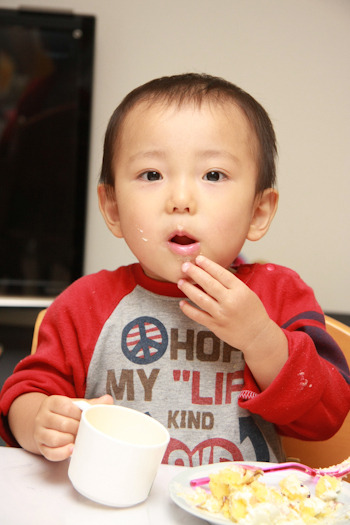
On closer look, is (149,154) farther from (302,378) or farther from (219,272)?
(302,378)

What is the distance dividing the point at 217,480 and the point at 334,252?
2.57 meters

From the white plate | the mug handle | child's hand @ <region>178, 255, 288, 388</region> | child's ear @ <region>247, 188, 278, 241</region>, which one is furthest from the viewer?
child's ear @ <region>247, 188, 278, 241</region>

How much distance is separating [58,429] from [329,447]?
598mm

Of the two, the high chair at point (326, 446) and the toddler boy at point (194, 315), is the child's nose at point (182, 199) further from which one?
the high chair at point (326, 446)

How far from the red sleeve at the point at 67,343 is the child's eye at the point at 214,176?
252 mm

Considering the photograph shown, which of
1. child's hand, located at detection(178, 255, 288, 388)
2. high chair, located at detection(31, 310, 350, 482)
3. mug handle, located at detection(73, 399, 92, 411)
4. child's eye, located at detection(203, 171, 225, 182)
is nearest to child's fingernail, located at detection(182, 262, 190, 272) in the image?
child's hand, located at detection(178, 255, 288, 388)

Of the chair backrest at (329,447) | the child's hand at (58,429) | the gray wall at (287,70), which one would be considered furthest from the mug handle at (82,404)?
the gray wall at (287,70)

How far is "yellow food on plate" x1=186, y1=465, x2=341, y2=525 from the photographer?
0.60 m

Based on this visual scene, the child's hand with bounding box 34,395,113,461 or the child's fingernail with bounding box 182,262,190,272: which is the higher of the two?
the child's fingernail with bounding box 182,262,190,272

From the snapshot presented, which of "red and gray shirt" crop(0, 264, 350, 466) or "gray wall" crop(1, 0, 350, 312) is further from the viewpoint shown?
"gray wall" crop(1, 0, 350, 312)

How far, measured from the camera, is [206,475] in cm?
70

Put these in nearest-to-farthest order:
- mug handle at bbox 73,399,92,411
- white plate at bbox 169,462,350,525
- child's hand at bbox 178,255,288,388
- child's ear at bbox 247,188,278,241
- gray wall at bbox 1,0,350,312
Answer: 1. white plate at bbox 169,462,350,525
2. mug handle at bbox 73,399,92,411
3. child's hand at bbox 178,255,288,388
4. child's ear at bbox 247,188,278,241
5. gray wall at bbox 1,0,350,312

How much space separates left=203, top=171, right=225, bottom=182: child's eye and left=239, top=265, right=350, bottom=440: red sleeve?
0.68 ft

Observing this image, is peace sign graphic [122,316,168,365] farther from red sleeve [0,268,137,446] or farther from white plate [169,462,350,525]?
white plate [169,462,350,525]
